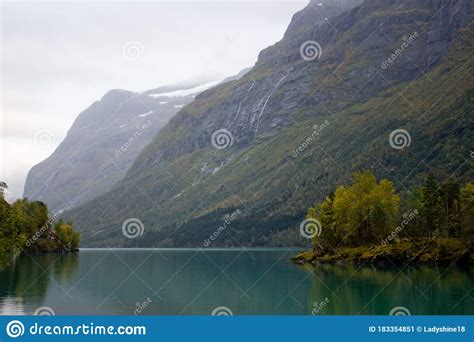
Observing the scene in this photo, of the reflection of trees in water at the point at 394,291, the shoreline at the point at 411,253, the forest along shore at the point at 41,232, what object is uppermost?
the forest along shore at the point at 41,232

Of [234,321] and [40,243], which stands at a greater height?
[40,243]

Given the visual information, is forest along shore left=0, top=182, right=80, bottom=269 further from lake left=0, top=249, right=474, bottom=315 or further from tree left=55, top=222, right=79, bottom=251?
lake left=0, top=249, right=474, bottom=315

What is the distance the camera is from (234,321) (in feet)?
77.6

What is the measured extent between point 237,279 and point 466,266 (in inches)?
1280

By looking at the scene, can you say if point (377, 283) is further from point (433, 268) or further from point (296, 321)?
point (296, 321)

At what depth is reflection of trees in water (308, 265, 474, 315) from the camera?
4475cm

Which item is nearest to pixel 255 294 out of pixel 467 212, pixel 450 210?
pixel 467 212

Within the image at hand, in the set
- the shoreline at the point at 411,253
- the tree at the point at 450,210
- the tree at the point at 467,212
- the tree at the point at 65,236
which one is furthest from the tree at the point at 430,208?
the tree at the point at 65,236

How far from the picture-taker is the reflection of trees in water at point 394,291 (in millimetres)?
44750

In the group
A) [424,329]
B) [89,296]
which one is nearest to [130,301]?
[89,296]

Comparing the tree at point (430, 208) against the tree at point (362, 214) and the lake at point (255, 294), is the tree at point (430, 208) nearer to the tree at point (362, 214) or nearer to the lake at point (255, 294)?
the tree at point (362, 214)

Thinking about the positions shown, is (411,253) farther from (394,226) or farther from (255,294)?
(255,294)

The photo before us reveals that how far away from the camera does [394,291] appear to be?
5500 centimetres

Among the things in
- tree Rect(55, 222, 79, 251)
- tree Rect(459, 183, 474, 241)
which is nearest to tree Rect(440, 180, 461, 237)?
tree Rect(459, 183, 474, 241)
